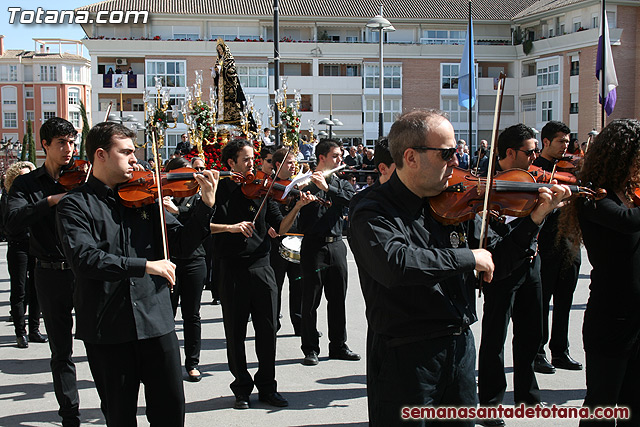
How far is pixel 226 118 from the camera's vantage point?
13.6 meters

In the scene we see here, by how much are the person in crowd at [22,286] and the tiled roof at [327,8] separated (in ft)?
153

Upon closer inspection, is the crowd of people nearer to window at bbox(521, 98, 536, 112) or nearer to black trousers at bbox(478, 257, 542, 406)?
black trousers at bbox(478, 257, 542, 406)

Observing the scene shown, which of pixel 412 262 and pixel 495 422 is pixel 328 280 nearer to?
pixel 495 422

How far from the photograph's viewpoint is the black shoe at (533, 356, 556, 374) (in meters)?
6.50

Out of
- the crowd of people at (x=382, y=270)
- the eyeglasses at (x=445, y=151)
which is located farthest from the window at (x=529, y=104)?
the eyeglasses at (x=445, y=151)

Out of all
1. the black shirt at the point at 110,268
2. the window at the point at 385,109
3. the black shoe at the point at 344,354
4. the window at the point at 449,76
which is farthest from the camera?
the window at the point at 449,76

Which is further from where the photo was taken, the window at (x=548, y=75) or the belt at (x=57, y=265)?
the window at (x=548, y=75)

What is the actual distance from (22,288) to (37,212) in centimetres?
309

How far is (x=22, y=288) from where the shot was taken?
328 inches

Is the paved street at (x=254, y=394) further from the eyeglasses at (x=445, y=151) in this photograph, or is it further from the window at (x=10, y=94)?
the window at (x=10, y=94)

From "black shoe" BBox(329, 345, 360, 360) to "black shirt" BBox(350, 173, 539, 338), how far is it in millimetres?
3983

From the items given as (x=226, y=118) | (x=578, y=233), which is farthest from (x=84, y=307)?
(x=226, y=118)

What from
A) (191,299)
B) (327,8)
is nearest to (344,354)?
(191,299)
